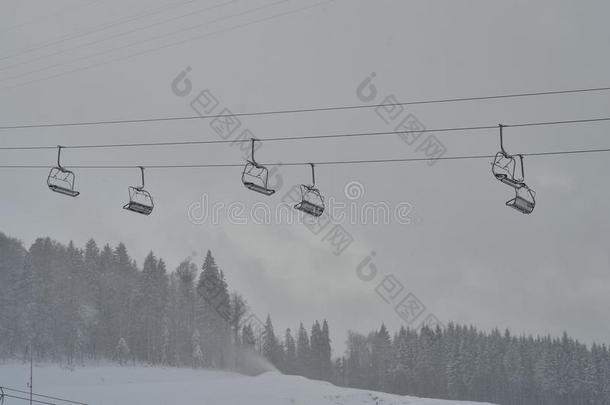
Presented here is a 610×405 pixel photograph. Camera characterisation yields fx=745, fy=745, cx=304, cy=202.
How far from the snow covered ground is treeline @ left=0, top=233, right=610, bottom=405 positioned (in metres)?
11.6

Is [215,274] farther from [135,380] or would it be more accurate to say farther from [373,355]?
[373,355]

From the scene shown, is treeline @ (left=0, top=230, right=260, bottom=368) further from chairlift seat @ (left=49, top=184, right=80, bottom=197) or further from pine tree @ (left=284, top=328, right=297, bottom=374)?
chairlift seat @ (left=49, top=184, right=80, bottom=197)

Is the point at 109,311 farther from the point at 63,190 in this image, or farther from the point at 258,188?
the point at 258,188

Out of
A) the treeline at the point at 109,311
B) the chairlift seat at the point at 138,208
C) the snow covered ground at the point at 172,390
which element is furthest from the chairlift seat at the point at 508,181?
the treeline at the point at 109,311

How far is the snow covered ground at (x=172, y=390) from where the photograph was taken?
68.9m

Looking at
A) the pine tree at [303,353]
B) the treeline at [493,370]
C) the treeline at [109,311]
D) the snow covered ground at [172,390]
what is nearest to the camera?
the snow covered ground at [172,390]

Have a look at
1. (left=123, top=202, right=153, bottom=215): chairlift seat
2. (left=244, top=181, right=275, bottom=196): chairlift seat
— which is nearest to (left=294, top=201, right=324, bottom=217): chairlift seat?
(left=244, top=181, right=275, bottom=196): chairlift seat

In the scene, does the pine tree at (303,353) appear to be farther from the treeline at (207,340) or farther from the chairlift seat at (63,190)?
the chairlift seat at (63,190)

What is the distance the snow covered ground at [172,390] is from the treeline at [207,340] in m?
11.6

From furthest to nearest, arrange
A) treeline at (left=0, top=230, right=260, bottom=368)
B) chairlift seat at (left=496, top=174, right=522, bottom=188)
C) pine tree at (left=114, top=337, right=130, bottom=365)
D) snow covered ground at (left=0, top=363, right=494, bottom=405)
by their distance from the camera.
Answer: pine tree at (left=114, top=337, right=130, bottom=365) → treeline at (left=0, top=230, right=260, bottom=368) → snow covered ground at (left=0, top=363, right=494, bottom=405) → chairlift seat at (left=496, top=174, right=522, bottom=188)

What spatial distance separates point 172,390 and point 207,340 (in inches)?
2199

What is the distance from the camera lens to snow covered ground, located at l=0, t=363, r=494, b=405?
6894 centimetres

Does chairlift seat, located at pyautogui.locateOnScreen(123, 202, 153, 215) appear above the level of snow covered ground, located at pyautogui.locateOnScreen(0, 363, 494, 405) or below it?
above

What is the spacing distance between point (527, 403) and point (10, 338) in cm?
9867
